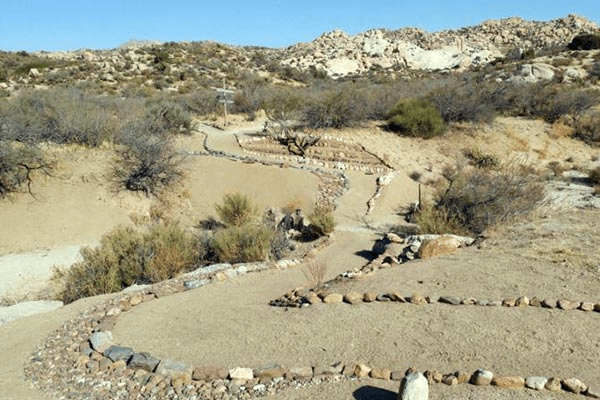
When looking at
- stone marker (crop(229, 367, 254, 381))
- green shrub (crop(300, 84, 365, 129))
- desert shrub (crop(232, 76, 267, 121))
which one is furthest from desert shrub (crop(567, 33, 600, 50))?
stone marker (crop(229, 367, 254, 381))

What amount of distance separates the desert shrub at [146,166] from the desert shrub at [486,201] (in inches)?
288

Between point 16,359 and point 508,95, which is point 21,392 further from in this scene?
point 508,95

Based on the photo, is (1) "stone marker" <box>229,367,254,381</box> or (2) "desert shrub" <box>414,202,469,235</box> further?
(2) "desert shrub" <box>414,202,469,235</box>

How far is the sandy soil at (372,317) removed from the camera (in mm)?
4582

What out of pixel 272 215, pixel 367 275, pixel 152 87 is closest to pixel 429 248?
pixel 367 275

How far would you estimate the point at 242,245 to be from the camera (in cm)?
916

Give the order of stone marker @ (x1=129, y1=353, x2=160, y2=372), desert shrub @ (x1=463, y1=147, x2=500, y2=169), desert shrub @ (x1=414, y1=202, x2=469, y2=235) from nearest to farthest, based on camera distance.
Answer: stone marker @ (x1=129, y1=353, x2=160, y2=372), desert shrub @ (x1=414, y1=202, x2=469, y2=235), desert shrub @ (x1=463, y1=147, x2=500, y2=169)

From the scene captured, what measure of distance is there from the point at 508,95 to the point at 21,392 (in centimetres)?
2620

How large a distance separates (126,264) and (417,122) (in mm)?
15570

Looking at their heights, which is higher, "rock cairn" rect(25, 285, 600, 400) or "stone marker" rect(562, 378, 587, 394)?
"stone marker" rect(562, 378, 587, 394)

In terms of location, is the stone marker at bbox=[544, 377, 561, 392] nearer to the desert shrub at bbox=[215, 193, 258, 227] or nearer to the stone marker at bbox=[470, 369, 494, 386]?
the stone marker at bbox=[470, 369, 494, 386]

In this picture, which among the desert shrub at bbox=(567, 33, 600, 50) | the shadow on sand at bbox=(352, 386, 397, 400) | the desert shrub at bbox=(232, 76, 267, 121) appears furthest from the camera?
the desert shrub at bbox=(567, 33, 600, 50)

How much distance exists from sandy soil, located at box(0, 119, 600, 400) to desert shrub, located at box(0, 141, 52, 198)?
0.37m

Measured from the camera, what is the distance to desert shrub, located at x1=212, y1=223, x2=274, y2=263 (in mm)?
8992
